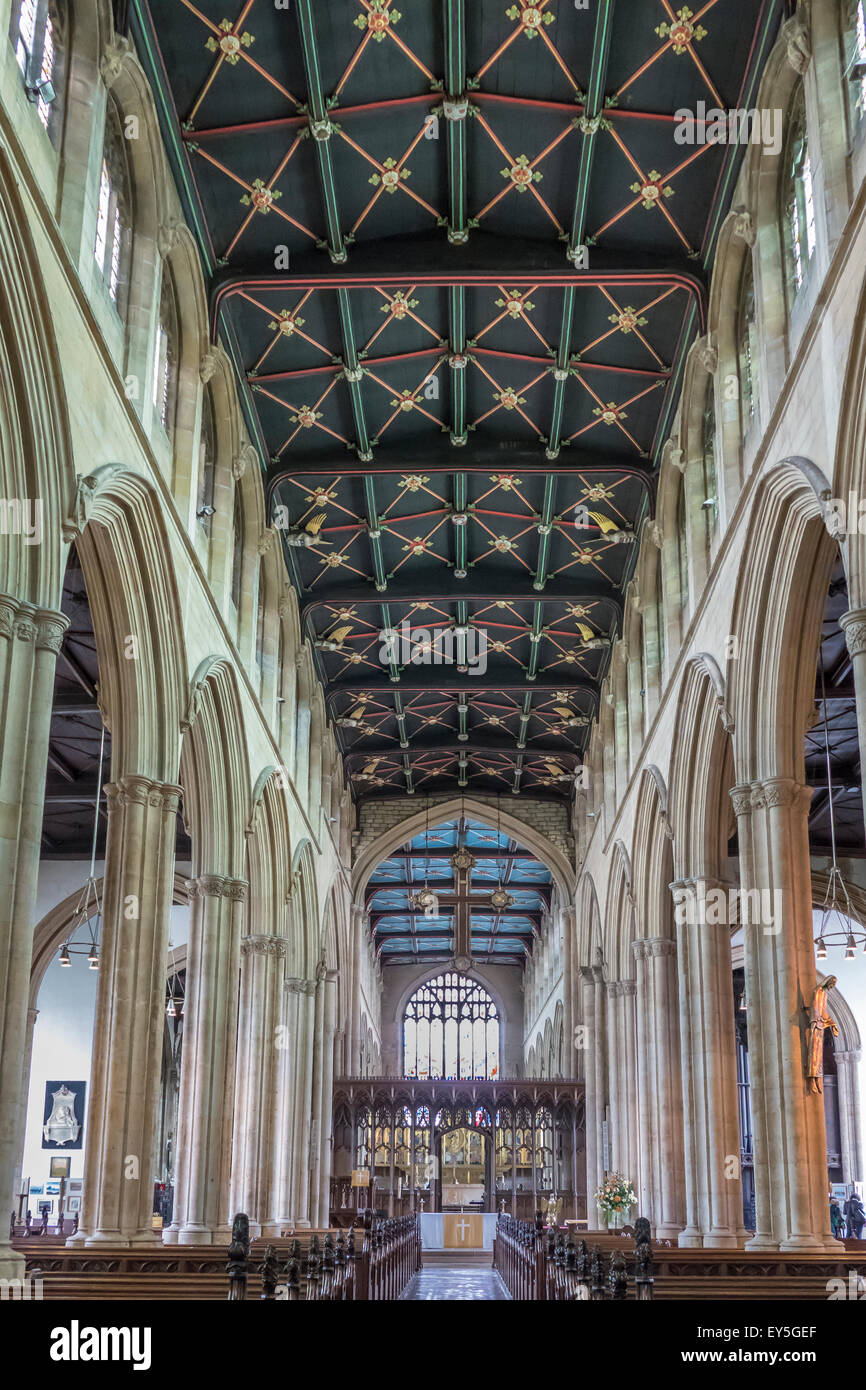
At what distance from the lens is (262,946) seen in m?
20.8

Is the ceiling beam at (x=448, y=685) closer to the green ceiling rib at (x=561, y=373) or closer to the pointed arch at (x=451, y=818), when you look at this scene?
the pointed arch at (x=451, y=818)

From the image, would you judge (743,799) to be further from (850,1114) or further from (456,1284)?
(850,1114)

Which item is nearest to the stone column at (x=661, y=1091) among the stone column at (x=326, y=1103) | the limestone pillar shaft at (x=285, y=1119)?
the limestone pillar shaft at (x=285, y=1119)

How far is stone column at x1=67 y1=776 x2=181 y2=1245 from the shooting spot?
12344 mm

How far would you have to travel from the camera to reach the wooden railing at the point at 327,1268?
8148mm

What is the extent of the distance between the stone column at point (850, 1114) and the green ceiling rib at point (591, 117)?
989 inches

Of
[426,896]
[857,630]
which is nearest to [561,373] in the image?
[857,630]

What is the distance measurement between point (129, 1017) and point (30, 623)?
189 inches

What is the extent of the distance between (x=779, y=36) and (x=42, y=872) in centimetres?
2137

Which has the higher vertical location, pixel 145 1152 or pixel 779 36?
pixel 779 36

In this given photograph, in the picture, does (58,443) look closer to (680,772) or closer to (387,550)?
(680,772)

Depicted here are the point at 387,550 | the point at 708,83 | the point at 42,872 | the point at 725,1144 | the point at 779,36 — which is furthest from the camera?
the point at 42,872
